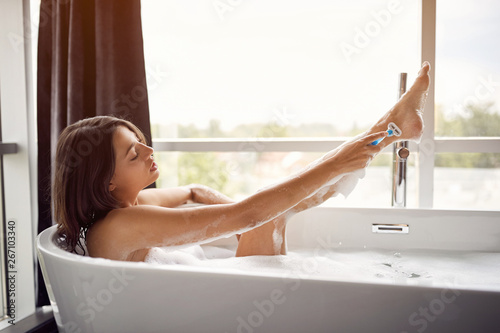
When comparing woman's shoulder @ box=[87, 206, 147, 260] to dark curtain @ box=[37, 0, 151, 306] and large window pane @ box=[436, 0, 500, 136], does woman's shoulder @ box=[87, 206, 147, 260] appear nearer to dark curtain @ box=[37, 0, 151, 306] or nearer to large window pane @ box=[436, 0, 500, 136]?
dark curtain @ box=[37, 0, 151, 306]

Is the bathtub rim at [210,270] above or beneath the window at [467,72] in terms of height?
beneath

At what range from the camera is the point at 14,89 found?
194 centimetres

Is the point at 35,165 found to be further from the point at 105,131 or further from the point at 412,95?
the point at 412,95

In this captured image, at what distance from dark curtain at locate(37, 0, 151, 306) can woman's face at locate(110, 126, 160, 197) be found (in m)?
0.63

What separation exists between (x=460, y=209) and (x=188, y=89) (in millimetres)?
1868

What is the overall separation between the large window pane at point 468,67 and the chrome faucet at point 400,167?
0.65 metres

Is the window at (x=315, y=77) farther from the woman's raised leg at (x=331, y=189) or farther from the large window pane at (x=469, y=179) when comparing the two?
the woman's raised leg at (x=331, y=189)

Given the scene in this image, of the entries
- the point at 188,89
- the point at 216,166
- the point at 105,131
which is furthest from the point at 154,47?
the point at 105,131

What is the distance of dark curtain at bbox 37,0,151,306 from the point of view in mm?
1863

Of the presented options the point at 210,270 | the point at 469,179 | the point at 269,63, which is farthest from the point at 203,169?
the point at 210,270

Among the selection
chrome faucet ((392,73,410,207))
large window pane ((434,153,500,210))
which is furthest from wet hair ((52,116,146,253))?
large window pane ((434,153,500,210))

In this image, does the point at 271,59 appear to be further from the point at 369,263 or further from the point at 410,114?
the point at 369,263

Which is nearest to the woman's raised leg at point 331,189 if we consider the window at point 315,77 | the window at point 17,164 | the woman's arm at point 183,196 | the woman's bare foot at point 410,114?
the woman's bare foot at point 410,114

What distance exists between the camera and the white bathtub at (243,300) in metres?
0.88
